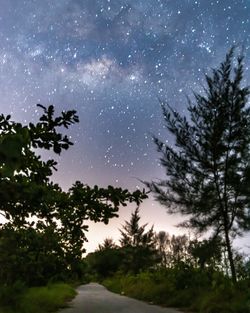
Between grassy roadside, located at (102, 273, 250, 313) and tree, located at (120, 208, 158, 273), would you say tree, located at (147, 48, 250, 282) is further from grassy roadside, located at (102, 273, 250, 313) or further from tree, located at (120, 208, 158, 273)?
tree, located at (120, 208, 158, 273)

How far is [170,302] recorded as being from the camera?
18422 millimetres

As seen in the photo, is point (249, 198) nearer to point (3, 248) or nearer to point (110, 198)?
point (3, 248)

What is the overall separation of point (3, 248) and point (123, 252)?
5146 cm

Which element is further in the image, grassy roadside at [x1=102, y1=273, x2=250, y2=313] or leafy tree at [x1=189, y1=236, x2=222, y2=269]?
leafy tree at [x1=189, y1=236, x2=222, y2=269]

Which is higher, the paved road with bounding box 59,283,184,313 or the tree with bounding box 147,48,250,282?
the tree with bounding box 147,48,250,282

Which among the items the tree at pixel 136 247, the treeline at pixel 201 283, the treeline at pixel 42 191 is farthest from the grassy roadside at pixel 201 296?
the tree at pixel 136 247

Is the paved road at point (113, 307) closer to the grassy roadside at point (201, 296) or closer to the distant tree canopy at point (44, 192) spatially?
the grassy roadside at point (201, 296)

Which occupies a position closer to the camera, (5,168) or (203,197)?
(5,168)

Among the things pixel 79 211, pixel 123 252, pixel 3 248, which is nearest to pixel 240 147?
pixel 3 248

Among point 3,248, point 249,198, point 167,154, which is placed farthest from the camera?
point 167,154

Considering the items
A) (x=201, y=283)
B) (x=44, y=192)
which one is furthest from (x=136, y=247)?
(x=44, y=192)

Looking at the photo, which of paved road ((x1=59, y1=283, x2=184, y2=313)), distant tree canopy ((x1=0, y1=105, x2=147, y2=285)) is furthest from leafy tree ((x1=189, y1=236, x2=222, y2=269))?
distant tree canopy ((x1=0, y1=105, x2=147, y2=285))

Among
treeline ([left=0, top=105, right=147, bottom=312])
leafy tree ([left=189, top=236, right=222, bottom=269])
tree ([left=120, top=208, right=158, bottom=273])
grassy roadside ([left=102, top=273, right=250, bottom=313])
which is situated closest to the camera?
treeline ([left=0, top=105, right=147, bottom=312])

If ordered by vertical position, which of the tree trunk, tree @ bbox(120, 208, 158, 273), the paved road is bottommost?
the paved road
